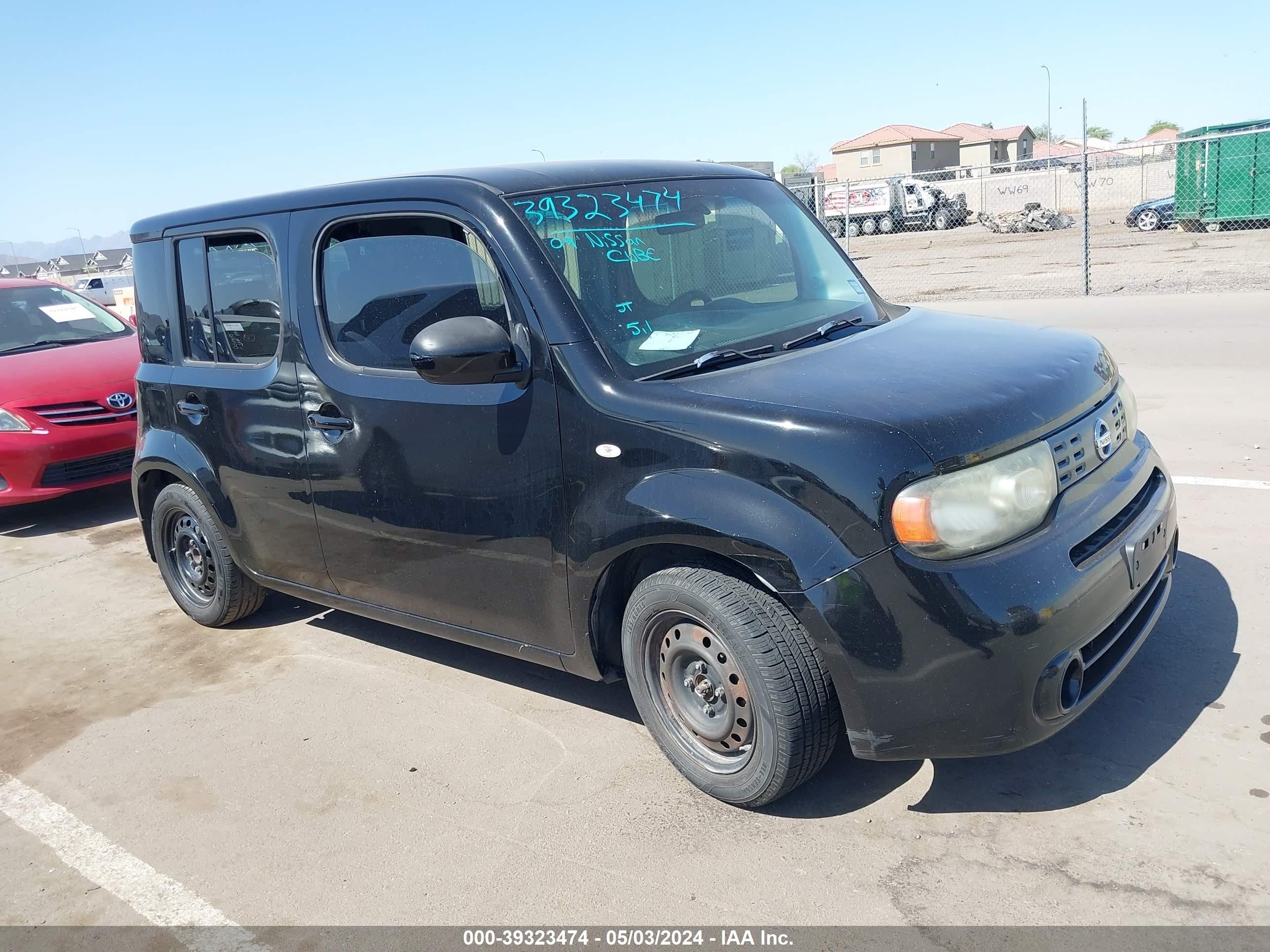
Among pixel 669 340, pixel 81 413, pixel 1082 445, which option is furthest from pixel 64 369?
pixel 1082 445

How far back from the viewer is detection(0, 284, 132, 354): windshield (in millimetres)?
8734

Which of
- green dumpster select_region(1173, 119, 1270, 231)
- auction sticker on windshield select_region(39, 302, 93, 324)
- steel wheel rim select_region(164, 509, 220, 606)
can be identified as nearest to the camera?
steel wheel rim select_region(164, 509, 220, 606)

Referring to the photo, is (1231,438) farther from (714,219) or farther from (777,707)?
(777,707)

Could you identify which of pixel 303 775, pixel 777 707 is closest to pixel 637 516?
pixel 777 707

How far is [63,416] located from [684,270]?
19.0 ft

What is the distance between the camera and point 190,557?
5512 millimetres

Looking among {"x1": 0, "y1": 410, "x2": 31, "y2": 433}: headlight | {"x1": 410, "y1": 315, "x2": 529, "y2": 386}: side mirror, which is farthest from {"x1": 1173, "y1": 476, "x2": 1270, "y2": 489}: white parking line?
{"x1": 0, "y1": 410, "x2": 31, "y2": 433}: headlight

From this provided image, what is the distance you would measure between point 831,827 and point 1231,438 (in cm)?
495

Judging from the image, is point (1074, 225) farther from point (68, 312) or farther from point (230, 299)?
point (230, 299)

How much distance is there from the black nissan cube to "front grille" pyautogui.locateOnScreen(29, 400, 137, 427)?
3.41 meters

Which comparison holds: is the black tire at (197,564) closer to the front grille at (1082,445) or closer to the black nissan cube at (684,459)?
the black nissan cube at (684,459)

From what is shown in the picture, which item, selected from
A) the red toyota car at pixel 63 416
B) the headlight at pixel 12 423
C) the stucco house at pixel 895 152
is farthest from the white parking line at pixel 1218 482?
the stucco house at pixel 895 152

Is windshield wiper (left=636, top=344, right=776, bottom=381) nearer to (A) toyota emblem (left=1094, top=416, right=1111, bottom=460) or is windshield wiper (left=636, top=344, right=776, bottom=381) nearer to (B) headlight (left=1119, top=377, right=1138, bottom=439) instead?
(A) toyota emblem (left=1094, top=416, right=1111, bottom=460)

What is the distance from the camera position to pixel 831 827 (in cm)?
319
